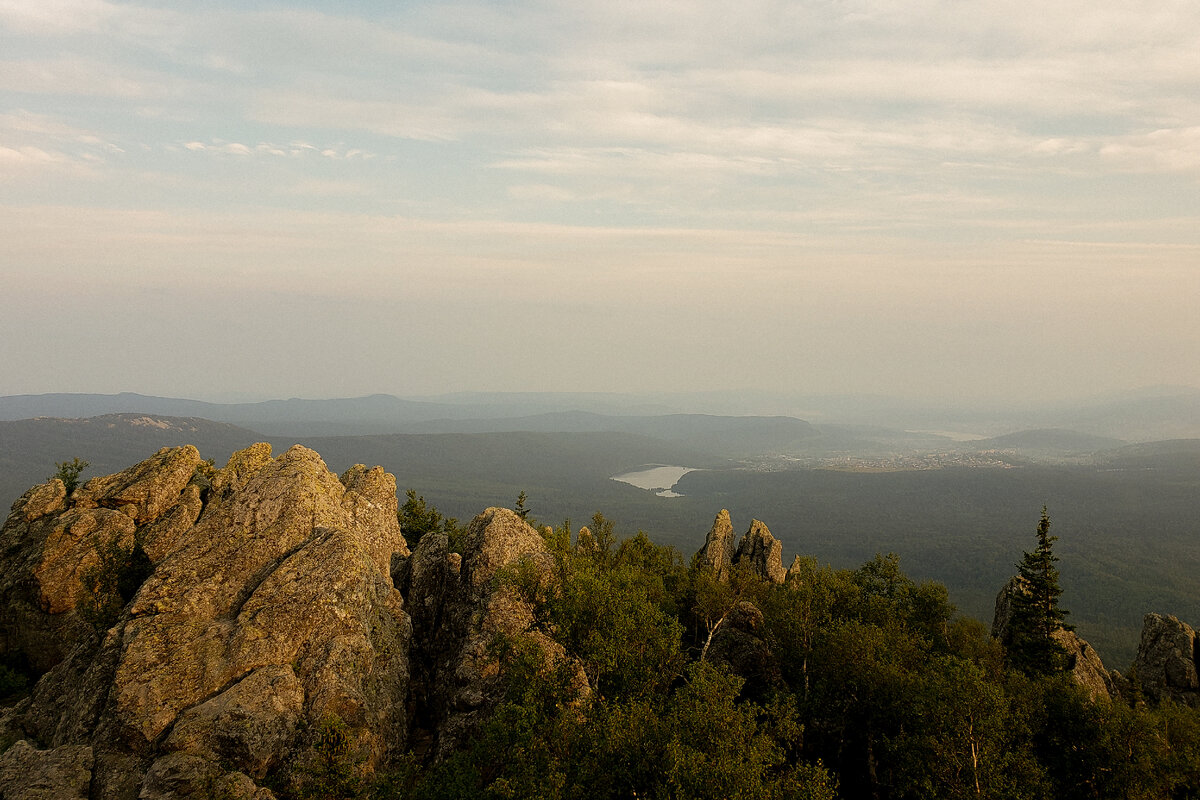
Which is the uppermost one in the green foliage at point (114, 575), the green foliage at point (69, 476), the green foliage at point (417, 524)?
the green foliage at point (69, 476)

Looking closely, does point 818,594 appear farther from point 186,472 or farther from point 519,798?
point 186,472

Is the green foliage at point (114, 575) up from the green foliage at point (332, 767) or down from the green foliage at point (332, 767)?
up

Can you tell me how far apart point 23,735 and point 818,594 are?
55.4 metres

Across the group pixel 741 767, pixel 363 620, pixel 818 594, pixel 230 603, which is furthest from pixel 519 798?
pixel 818 594

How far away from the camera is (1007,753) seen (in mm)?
30406

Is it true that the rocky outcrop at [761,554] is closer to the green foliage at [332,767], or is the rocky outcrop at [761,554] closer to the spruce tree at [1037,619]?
the spruce tree at [1037,619]

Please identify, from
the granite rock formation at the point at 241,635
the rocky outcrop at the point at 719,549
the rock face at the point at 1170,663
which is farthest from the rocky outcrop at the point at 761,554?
the granite rock formation at the point at 241,635

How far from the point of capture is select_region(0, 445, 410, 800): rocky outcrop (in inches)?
1176

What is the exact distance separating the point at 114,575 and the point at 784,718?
50.6 meters

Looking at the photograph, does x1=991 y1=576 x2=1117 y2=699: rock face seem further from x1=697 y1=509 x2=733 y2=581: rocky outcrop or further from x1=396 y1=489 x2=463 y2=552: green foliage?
x1=396 y1=489 x2=463 y2=552: green foliage

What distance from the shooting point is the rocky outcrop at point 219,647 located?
98.0ft

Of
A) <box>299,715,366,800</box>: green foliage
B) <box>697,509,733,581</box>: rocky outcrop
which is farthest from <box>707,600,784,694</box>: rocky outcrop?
<box>299,715,366,800</box>: green foliage

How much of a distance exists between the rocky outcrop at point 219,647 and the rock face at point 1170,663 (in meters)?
69.5

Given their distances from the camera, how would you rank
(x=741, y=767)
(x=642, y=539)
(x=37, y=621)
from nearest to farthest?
1. (x=741, y=767)
2. (x=37, y=621)
3. (x=642, y=539)
